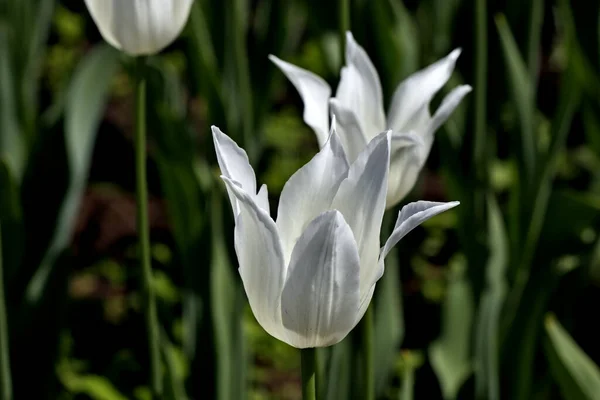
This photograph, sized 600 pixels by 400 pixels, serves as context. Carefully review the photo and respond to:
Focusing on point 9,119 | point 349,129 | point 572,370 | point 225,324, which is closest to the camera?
point 349,129

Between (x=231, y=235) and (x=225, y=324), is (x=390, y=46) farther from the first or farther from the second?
(x=225, y=324)

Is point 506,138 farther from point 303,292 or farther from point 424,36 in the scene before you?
point 303,292

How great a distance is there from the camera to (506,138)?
2.65m

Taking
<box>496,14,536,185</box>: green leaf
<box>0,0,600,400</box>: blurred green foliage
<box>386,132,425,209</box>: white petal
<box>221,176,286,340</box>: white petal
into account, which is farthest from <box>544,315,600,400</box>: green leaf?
<box>221,176,286,340</box>: white petal

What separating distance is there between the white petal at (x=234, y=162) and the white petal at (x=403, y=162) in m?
0.25

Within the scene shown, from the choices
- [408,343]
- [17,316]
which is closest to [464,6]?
[408,343]

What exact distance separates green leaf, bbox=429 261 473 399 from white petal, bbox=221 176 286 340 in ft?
2.89

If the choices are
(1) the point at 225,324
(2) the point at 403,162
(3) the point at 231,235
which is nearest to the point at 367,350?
(2) the point at 403,162

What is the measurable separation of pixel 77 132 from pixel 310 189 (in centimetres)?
91

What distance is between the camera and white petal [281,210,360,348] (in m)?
0.75

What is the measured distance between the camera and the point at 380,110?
1.13 metres

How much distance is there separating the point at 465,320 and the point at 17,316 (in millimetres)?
787

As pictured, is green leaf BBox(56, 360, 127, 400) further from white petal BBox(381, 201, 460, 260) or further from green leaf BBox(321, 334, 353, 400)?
white petal BBox(381, 201, 460, 260)

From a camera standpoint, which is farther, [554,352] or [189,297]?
[189,297]
